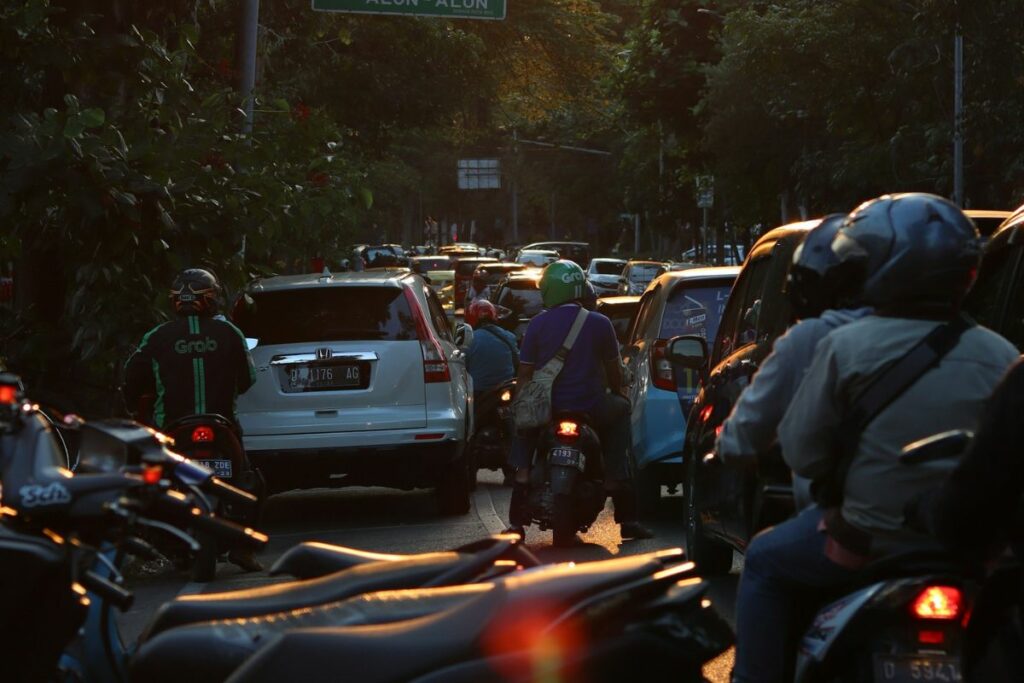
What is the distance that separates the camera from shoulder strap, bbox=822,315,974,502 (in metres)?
4.48

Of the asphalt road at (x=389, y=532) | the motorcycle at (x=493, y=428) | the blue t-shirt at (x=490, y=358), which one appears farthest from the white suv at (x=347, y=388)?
the blue t-shirt at (x=490, y=358)

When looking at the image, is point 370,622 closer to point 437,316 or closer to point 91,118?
point 91,118

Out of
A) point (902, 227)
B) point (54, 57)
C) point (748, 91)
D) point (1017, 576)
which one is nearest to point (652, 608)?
point (1017, 576)

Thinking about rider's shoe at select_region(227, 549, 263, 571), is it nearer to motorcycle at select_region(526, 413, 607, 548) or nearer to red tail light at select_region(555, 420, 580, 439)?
motorcycle at select_region(526, 413, 607, 548)

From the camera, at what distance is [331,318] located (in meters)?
12.7

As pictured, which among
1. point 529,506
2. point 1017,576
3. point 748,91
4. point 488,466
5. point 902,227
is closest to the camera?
point 1017,576

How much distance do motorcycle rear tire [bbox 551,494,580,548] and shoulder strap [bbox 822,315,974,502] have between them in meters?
6.37

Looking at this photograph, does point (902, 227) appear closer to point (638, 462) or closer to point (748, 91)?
point (638, 462)

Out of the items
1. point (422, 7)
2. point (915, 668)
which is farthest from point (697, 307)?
point (422, 7)

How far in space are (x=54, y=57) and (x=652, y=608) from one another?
9819mm

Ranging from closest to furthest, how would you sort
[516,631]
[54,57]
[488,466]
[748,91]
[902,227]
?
[516,631] < [902,227] < [54,57] < [488,466] < [748,91]

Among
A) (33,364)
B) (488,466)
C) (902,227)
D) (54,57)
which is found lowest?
(488,466)

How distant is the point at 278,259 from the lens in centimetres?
1631

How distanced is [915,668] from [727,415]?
405cm
